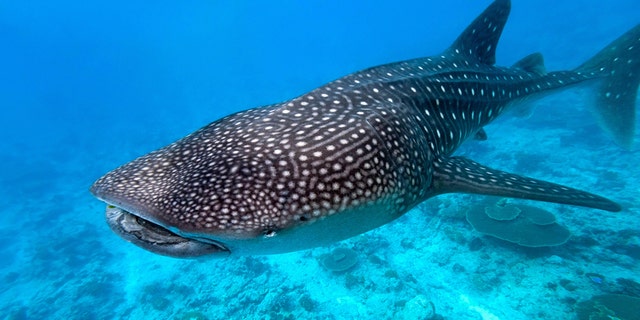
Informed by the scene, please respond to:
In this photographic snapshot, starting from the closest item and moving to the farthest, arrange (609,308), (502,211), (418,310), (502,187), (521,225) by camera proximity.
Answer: (502,187), (609,308), (418,310), (521,225), (502,211)

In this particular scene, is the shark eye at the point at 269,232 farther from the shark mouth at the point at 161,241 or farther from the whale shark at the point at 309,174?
the shark mouth at the point at 161,241

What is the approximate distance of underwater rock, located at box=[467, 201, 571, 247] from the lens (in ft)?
30.4

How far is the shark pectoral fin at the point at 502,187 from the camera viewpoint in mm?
3842

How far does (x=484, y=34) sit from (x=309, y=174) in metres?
6.03

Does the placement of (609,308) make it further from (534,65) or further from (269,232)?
(269,232)

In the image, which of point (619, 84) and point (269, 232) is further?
point (619, 84)

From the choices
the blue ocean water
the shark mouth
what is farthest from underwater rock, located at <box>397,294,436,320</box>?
the shark mouth

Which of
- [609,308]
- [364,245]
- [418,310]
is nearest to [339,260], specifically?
[364,245]

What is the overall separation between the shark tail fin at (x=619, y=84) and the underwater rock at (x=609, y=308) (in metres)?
3.36

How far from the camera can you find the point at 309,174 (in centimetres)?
258

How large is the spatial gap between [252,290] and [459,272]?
6.88m

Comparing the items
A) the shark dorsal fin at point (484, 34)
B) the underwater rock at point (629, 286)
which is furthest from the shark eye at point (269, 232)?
the underwater rock at point (629, 286)

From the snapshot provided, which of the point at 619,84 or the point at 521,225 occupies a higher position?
the point at 619,84

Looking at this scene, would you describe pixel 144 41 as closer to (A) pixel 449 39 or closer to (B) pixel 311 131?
(A) pixel 449 39
